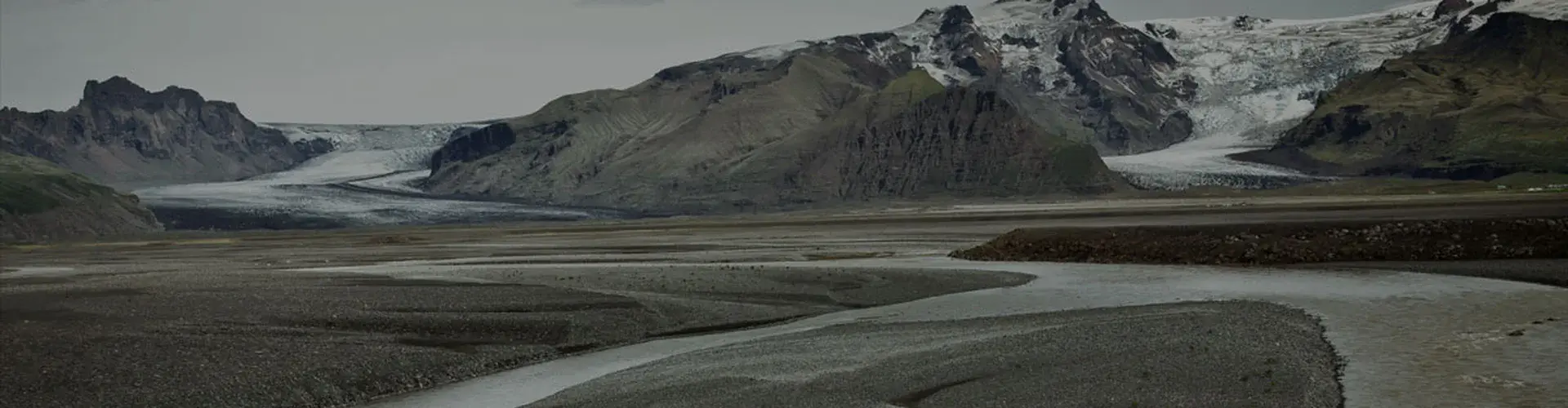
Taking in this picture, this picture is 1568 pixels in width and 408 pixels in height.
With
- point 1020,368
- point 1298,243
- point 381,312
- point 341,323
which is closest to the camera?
point 1020,368

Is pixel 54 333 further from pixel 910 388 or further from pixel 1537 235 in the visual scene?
pixel 1537 235

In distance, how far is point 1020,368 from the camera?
92.2ft

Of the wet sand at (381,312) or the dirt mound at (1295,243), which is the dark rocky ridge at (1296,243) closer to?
the dirt mound at (1295,243)

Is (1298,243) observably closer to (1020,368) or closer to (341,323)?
(1020,368)

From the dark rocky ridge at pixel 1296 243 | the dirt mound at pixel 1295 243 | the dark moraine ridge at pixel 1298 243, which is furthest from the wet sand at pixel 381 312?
the dark rocky ridge at pixel 1296 243

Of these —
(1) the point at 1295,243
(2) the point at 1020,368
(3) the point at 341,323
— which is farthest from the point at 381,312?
(1) the point at 1295,243

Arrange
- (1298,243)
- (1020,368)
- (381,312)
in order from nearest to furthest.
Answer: (1020,368) → (381,312) → (1298,243)

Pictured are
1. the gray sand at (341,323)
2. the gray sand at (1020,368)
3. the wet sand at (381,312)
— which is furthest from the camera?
the wet sand at (381,312)

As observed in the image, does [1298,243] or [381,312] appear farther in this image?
[1298,243]

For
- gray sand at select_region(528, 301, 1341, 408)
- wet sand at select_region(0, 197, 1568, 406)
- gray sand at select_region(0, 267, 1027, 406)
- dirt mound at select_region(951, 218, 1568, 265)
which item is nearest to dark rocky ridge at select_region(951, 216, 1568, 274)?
dirt mound at select_region(951, 218, 1568, 265)

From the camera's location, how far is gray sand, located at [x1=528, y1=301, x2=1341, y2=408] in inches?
952

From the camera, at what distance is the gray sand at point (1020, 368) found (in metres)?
24.2

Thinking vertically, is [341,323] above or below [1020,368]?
above

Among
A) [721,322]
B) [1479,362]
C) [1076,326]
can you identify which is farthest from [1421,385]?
[721,322]
